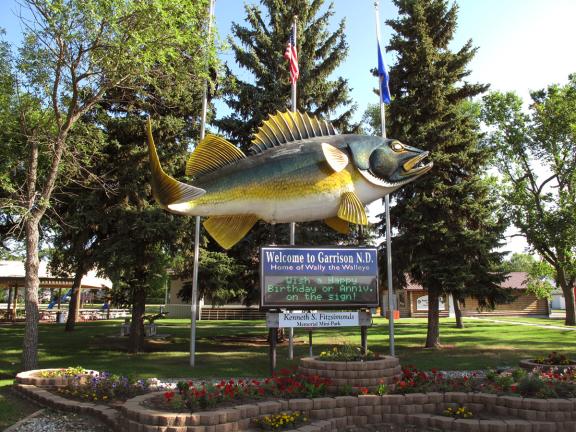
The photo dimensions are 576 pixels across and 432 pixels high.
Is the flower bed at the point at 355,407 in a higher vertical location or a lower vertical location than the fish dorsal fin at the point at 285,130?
lower

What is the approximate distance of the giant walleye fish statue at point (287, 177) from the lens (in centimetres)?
832

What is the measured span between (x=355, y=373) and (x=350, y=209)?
292cm

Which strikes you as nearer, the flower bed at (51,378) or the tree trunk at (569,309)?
the flower bed at (51,378)

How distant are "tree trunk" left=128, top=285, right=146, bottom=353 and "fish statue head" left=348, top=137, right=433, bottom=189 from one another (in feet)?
31.2

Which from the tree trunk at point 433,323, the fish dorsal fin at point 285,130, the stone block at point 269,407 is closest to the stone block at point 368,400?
the stone block at point 269,407

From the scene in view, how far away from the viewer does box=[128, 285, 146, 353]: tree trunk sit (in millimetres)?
15148

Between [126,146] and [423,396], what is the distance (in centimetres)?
1266

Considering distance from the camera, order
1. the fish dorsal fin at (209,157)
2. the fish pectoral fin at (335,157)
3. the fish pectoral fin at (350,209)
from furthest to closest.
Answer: the fish pectoral fin at (350,209), the fish dorsal fin at (209,157), the fish pectoral fin at (335,157)

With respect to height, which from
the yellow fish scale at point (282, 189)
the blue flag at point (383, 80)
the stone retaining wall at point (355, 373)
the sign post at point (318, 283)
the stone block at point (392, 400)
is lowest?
the stone block at point (392, 400)

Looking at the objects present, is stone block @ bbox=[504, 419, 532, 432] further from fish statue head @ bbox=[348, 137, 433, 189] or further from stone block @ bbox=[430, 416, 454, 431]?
fish statue head @ bbox=[348, 137, 433, 189]

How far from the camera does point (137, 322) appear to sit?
15.4 m

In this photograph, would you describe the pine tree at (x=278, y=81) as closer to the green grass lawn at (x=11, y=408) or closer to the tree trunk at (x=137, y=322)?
the tree trunk at (x=137, y=322)

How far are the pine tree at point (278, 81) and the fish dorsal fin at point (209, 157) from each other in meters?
8.90

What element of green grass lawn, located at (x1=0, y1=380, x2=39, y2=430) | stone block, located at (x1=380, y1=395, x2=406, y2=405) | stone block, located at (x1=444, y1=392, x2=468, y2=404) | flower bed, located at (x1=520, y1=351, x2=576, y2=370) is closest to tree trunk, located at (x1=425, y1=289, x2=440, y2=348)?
flower bed, located at (x1=520, y1=351, x2=576, y2=370)
